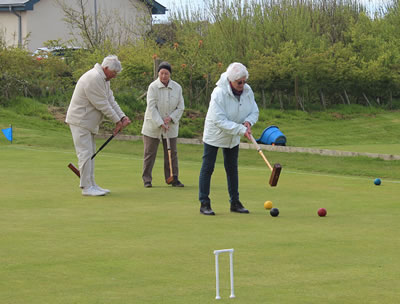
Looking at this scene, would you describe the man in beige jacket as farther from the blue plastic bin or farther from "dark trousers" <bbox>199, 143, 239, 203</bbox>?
the blue plastic bin

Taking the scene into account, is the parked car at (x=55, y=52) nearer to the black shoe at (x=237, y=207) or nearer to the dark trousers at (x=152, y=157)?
the dark trousers at (x=152, y=157)

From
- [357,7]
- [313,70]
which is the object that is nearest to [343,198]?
[313,70]

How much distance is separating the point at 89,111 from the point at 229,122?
255cm

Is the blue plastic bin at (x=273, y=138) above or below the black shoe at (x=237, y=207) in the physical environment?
below

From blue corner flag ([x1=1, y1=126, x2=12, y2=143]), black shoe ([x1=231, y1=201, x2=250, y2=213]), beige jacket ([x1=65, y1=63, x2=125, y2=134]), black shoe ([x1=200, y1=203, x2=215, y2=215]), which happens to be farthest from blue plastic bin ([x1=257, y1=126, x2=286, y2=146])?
black shoe ([x1=200, y1=203, x2=215, y2=215])

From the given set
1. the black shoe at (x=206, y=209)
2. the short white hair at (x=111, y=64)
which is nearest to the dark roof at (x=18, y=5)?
the short white hair at (x=111, y=64)

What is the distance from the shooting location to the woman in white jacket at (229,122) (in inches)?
Result: 334

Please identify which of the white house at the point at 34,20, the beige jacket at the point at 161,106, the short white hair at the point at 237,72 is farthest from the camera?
the white house at the point at 34,20

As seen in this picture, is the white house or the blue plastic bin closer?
the blue plastic bin

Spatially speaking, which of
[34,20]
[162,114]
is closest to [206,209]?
[162,114]

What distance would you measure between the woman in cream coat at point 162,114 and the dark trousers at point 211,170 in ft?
8.61

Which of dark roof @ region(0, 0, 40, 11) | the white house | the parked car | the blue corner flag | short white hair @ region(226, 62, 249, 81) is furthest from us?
the white house

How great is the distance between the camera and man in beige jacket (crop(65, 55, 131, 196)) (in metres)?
10.2

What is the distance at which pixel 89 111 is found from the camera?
33.9ft
